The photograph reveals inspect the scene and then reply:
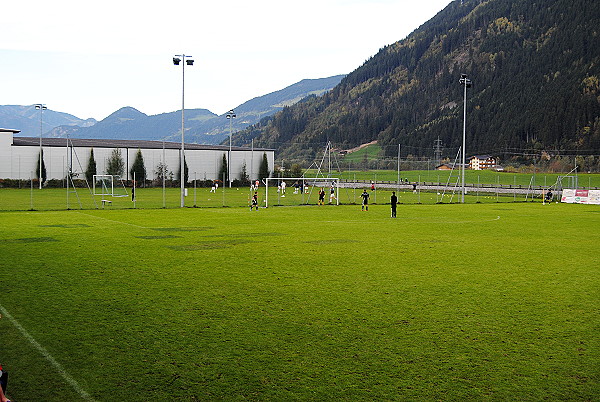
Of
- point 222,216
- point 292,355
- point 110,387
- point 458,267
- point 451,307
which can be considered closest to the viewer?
point 110,387

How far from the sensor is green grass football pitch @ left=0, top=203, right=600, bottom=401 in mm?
7781

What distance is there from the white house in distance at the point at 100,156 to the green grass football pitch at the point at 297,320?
5981 cm

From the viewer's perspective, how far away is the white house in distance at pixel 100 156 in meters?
83.2

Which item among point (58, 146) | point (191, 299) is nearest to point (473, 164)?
point (58, 146)

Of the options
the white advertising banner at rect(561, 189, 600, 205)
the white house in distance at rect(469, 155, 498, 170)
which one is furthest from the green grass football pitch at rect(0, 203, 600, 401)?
the white house in distance at rect(469, 155, 498, 170)

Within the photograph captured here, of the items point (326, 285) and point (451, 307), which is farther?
point (326, 285)

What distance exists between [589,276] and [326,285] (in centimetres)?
703

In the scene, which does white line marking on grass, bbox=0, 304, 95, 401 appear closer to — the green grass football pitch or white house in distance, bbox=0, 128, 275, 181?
the green grass football pitch

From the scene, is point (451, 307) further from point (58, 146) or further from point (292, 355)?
point (58, 146)


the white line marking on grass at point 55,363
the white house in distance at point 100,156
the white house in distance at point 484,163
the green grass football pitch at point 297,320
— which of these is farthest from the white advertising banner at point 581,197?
the white house in distance at point 484,163

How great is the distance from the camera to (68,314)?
36.6 feet

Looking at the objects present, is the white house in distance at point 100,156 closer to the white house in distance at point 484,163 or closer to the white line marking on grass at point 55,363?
the white line marking on grass at point 55,363

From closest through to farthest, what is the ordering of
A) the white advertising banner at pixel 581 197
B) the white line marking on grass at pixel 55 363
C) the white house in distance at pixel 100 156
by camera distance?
the white line marking on grass at pixel 55 363 → the white advertising banner at pixel 581 197 → the white house in distance at pixel 100 156

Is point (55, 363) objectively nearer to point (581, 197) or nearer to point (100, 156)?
point (581, 197)
